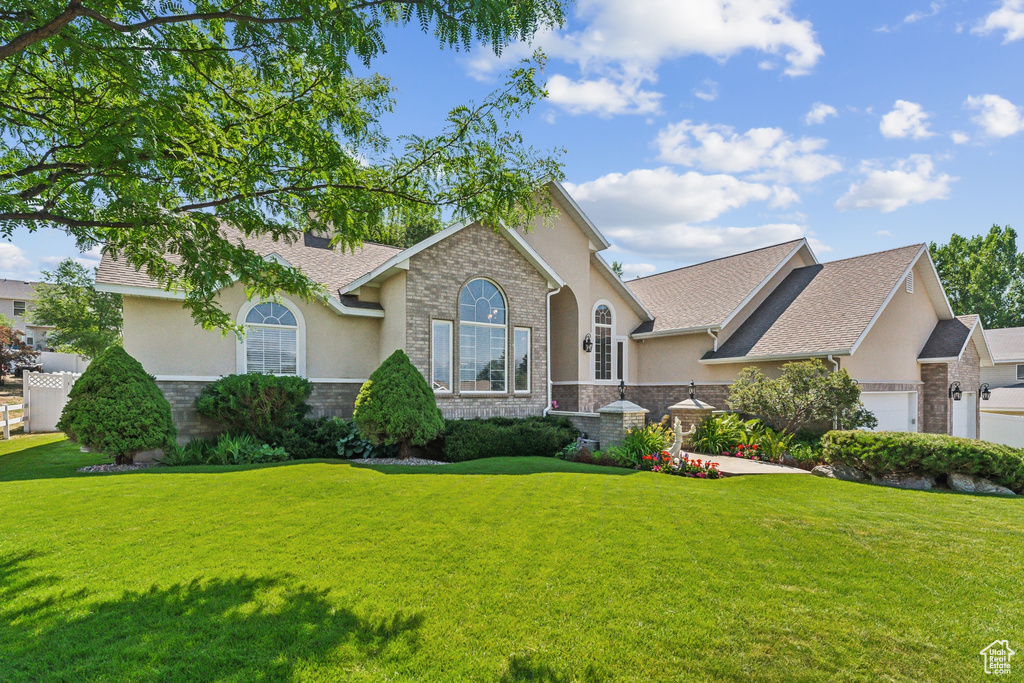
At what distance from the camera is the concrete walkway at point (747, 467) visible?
1105 centimetres

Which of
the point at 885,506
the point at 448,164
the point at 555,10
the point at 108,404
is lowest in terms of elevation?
the point at 885,506

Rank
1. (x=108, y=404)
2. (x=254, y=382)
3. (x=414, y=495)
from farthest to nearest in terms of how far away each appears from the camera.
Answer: (x=254, y=382) → (x=108, y=404) → (x=414, y=495)

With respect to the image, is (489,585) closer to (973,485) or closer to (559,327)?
(973,485)

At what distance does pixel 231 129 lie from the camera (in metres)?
6.07

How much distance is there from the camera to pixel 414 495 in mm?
7496

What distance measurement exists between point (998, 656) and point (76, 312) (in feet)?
118

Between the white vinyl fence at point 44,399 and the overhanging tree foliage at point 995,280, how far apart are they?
53494mm

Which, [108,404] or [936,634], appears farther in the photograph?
[108,404]

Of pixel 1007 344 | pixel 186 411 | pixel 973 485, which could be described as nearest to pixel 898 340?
pixel 973 485

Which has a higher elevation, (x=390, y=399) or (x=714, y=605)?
(x=390, y=399)

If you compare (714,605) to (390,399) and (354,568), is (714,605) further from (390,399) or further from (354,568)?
(390,399)

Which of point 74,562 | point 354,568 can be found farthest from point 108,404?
point 354,568

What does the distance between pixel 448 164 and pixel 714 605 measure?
5776mm

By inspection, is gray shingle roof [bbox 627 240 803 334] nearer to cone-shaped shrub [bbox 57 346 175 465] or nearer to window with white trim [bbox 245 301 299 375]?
window with white trim [bbox 245 301 299 375]
